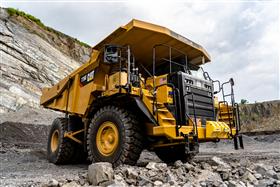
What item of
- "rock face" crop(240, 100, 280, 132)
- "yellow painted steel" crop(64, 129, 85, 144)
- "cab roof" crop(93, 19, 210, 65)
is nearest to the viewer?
"cab roof" crop(93, 19, 210, 65)

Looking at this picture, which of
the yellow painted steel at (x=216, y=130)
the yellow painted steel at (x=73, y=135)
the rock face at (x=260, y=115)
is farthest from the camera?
the rock face at (x=260, y=115)

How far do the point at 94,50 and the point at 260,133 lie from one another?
42.2 ft

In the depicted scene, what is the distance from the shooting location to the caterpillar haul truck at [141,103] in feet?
15.8

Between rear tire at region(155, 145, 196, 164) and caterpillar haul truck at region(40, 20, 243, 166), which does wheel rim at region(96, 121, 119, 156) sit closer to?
caterpillar haul truck at region(40, 20, 243, 166)

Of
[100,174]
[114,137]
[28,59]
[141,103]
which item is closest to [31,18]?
[28,59]

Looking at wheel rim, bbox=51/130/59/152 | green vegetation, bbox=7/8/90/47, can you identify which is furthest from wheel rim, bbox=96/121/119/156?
green vegetation, bbox=7/8/90/47

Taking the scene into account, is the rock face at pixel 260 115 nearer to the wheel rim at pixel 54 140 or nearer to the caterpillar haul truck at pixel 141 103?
the caterpillar haul truck at pixel 141 103

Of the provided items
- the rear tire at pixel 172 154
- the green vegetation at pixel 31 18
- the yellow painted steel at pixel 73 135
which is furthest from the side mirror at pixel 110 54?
the green vegetation at pixel 31 18

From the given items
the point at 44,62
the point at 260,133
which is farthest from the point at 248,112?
the point at 44,62

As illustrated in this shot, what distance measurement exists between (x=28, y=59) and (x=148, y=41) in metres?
12.7

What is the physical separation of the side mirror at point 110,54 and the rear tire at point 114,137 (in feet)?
2.99

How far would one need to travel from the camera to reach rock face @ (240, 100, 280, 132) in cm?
1962

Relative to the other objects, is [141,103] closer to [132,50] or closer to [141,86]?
[141,86]

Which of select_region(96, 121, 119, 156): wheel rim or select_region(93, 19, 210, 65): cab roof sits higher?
select_region(93, 19, 210, 65): cab roof
